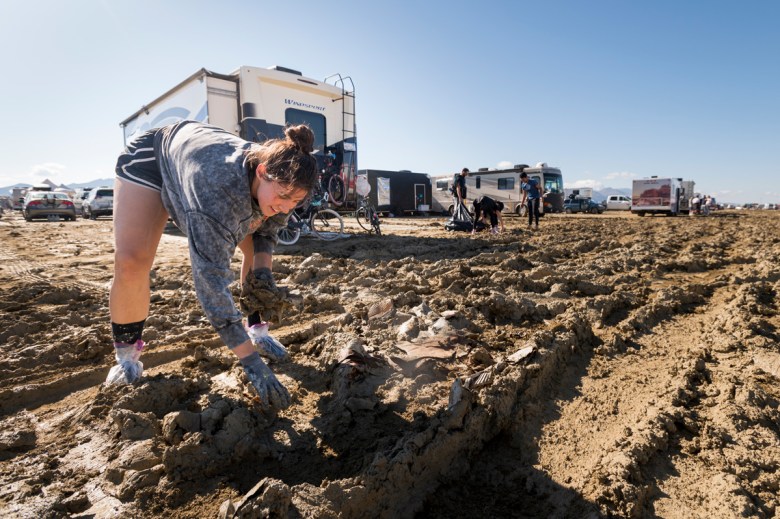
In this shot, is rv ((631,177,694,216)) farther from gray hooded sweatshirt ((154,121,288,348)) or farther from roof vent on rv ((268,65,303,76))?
gray hooded sweatshirt ((154,121,288,348))

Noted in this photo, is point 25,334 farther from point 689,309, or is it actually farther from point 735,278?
point 735,278

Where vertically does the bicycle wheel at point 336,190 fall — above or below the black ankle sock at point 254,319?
above

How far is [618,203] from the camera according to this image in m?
35.2

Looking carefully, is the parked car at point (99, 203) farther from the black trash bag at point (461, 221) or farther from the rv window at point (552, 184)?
the rv window at point (552, 184)

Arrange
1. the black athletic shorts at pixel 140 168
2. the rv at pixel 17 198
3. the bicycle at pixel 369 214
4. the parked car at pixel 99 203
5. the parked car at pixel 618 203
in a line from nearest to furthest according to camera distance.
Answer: the black athletic shorts at pixel 140 168, the bicycle at pixel 369 214, the parked car at pixel 99 203, the rv at pixel 17 198, the parked car at pixel 618 203

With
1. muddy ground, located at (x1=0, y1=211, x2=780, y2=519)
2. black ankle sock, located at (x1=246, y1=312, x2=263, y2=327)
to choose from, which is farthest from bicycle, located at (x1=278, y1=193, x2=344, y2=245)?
black ankle sock, located at (x1=246, y1=312, x2=263, y2=327)

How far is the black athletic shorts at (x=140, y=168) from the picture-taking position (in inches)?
A: 78.0

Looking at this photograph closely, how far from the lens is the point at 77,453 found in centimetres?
173

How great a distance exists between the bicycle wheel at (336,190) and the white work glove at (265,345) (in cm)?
631

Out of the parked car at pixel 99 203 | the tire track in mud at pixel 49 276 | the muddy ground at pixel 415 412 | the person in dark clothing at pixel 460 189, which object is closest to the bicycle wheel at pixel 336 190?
the person in dark clothing at pixel 460 189

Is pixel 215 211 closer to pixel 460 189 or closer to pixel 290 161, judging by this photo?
pixel 290 161

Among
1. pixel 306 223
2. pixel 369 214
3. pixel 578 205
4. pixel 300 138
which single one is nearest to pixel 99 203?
pixel 369 214

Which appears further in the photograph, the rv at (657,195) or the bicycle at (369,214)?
the rv at (657,195)

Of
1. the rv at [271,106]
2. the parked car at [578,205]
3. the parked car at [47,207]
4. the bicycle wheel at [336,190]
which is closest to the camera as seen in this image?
→ the rv at [271,106]
